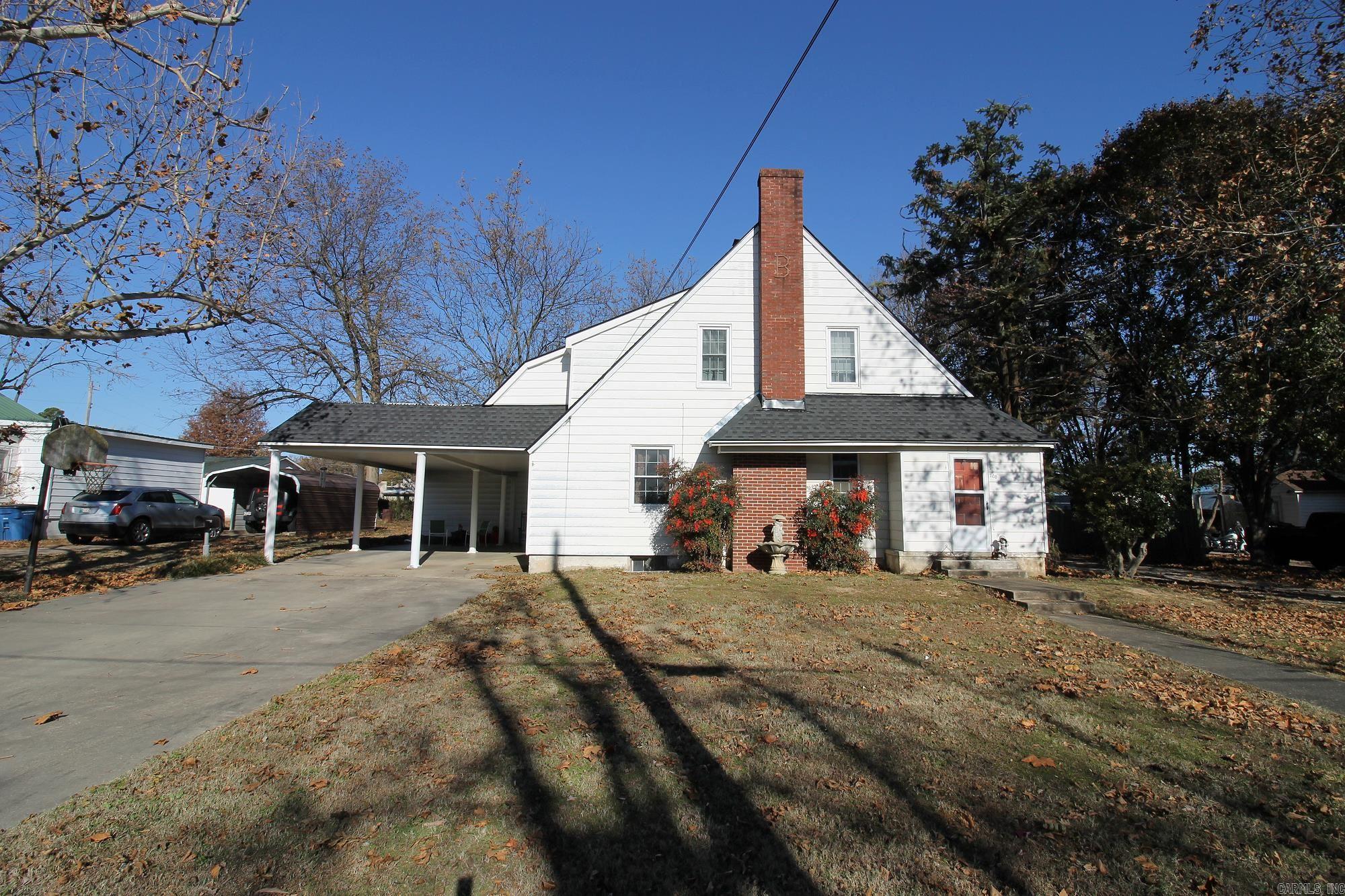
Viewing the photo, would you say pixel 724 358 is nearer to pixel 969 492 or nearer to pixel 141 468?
pixel 969 492

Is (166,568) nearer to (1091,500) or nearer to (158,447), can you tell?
(158,447)

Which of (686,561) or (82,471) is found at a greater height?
(82,471)

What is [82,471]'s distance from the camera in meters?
25.0

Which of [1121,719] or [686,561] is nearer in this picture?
[1121,719]

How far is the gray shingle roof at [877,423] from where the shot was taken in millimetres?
14781

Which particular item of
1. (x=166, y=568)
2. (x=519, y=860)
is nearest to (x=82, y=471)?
(x=166, y=568)

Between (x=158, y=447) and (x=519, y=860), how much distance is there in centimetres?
3116

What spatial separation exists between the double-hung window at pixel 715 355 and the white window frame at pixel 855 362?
2.41 meters

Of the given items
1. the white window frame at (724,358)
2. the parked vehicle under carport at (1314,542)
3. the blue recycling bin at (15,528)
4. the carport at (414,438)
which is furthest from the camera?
the blue recycling bin at (15,528)

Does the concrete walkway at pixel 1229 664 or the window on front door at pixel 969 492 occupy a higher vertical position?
the window on front door at pixel 969 492

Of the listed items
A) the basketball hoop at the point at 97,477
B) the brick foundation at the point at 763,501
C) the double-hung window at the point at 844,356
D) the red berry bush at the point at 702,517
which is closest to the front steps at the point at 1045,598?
the brick foundation at the point at 763,501

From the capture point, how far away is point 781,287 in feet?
52.2

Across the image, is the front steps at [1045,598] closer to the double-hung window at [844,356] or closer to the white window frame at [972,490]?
the white window frame at [972,490]

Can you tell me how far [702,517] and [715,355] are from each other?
400cm
